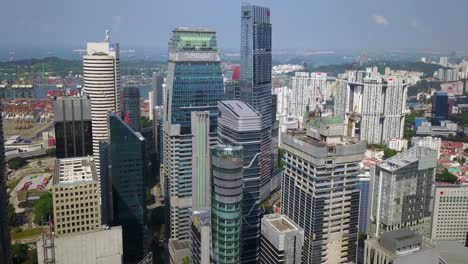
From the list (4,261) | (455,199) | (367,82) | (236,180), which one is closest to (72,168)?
(4,261)

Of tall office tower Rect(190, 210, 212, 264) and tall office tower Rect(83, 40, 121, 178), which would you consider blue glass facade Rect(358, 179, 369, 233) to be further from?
tall office tower Rect(83, 40, 121, 178)

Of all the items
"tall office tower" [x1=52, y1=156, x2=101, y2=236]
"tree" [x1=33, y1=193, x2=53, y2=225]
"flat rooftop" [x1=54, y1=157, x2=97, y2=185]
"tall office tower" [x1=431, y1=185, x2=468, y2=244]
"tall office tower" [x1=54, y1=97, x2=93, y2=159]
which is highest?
"tall office tower" [x1=54, y1=97, x2=93, y2=159]

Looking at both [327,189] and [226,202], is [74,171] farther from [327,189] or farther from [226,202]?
[327,189]

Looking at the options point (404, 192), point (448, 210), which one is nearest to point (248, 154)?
point (404, 192)

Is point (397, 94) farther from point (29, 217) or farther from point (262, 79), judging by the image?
point (29, 217)

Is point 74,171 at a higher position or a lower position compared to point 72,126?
lower

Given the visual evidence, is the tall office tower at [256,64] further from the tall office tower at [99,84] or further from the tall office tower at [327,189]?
the tall office tower at [327,189]

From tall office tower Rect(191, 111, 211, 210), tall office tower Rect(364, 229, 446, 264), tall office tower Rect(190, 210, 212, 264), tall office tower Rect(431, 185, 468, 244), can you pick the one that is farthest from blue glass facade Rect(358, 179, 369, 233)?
tall office tower Rect(190, 210, 212, 264)
